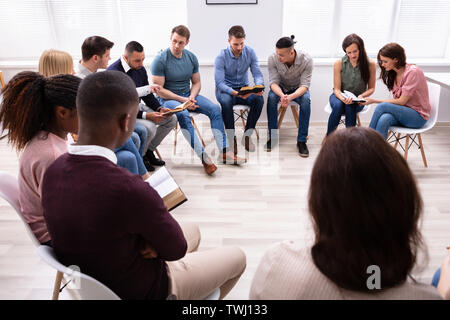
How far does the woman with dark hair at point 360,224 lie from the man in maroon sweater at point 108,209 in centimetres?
43

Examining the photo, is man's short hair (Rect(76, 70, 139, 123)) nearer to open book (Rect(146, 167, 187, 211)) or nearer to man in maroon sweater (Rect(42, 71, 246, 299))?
man in maroon sweater (Rect(42, 71, 246, 299))

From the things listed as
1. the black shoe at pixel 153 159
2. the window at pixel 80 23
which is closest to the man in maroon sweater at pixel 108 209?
the black shoe at pixel 153 159

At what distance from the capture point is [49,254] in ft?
3.54

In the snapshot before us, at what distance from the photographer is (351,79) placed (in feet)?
12.3

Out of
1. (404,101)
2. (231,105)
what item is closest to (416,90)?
(404,101)

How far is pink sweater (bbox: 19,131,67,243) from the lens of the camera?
144 centimetres

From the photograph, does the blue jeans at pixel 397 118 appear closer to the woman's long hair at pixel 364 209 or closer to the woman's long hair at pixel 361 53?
the woman's long hair at pixel 361 53

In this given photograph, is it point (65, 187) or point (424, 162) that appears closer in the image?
point (65, 187)

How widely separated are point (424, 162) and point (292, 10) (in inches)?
94.0

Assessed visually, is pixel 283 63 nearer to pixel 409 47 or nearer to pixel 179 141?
pixel 179 141

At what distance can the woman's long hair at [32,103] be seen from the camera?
1.49m

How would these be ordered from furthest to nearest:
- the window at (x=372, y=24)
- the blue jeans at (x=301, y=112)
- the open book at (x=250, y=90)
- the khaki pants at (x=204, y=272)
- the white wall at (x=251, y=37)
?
the window at (x=372, y=24), the white wall at (x=251, y=37), the blue jeans at (x=301, y=112), the open book at (x=250, y=90), the khaki pants at (x=204, y=272)

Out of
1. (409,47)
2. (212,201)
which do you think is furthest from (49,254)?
(409,47)

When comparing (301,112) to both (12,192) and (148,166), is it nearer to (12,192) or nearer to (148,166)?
(148,166)
